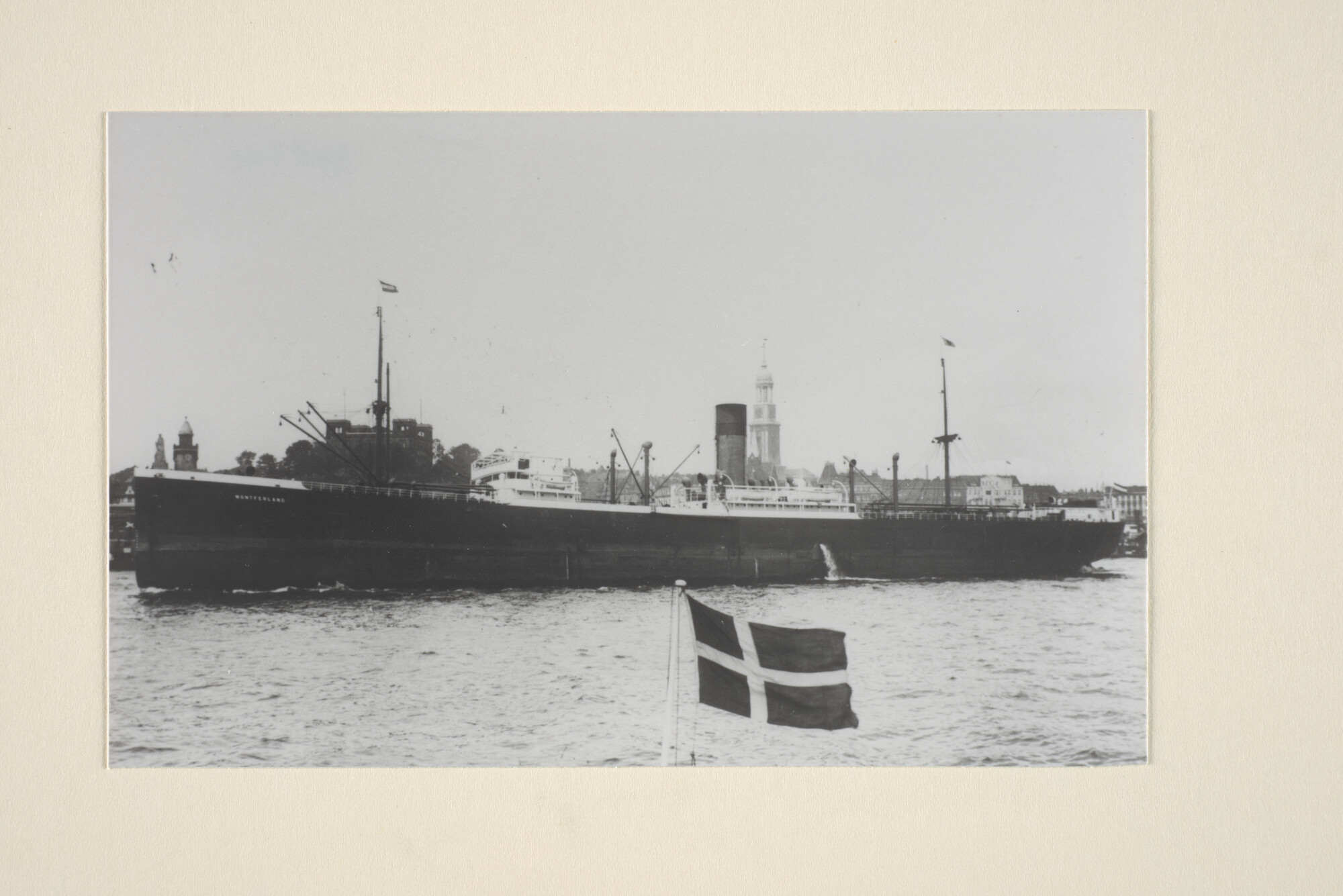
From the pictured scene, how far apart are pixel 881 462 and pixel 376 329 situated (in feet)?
5.03

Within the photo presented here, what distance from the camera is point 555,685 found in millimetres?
2408

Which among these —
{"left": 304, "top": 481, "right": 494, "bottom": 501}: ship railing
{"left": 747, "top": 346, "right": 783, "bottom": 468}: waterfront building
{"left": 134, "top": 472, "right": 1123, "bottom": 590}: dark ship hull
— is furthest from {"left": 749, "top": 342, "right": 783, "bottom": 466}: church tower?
{"left": 304, "top": 481, "right": 494, "bottom": 501}: ship railing

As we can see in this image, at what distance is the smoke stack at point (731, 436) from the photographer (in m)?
2.38

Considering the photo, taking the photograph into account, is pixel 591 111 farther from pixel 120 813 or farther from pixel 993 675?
pixel 120 813

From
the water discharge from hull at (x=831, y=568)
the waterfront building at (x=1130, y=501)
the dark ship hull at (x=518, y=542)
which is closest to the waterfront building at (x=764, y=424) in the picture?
the dark ship hull at (x=518, y=542)

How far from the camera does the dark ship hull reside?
2.31 meters

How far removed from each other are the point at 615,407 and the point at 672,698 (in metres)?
0.86

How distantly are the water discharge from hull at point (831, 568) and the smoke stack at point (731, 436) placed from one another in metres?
0.44

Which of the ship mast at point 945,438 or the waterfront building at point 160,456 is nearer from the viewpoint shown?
the waterfront building at point 160,456

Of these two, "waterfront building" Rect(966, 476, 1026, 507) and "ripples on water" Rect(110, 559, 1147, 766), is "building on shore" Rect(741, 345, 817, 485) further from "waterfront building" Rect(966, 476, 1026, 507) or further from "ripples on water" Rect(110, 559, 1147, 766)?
"waterfront building" Rect(966, 476, 1026, 507)

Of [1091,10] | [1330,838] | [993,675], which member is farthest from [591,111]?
[1330,838]

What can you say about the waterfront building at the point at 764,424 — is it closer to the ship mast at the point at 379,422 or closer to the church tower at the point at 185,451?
the ship mast at the point at 379,422

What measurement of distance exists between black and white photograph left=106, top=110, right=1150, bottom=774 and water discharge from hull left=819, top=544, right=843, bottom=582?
5.2 inches

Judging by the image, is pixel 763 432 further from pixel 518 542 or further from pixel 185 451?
pixel 185 451
